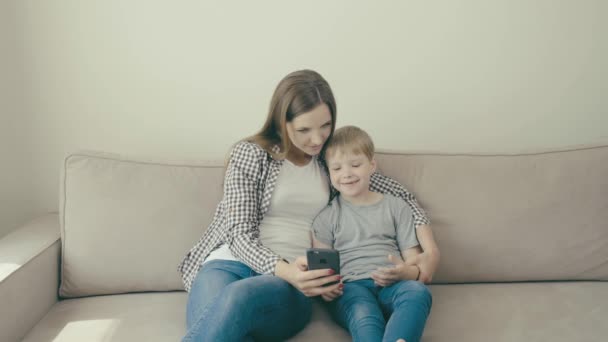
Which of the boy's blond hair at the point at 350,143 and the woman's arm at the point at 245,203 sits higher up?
the boy's blond hair at the point at 350,143

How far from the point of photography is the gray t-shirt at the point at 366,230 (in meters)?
1.70

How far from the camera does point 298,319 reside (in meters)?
1.50

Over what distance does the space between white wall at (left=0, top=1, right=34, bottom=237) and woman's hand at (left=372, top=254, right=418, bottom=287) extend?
139cm

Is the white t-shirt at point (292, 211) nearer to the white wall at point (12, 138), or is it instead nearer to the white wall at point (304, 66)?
the white wall at point (304, 66)

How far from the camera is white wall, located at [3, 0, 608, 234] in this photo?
6.77 ft

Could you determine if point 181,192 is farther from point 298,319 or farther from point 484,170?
point 484,170

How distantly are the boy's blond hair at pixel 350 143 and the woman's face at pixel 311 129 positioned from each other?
0.03 meters

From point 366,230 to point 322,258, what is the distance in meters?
0.31

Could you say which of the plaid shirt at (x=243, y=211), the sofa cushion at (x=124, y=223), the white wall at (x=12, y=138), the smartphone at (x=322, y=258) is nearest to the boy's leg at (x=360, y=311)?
the smartphone at (x=322, y=258)

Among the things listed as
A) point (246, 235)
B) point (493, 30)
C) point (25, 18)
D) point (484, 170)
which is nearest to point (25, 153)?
point (25, 18)

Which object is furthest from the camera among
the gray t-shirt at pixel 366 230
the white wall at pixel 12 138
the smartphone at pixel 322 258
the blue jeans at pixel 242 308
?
the white wall at pixel 12 138

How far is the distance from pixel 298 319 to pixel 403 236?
1.47ft

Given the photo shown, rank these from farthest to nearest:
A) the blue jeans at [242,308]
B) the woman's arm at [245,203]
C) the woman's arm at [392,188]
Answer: the woman's arm at [392,188] < the woman's arm at [245,203] < the blue jeans at [242,308]

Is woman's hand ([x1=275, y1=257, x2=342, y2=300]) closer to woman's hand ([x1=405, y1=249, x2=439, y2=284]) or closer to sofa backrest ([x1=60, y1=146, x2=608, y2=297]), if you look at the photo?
woman's hand ([x1=405, y1=249, x2=439, y2=284])
